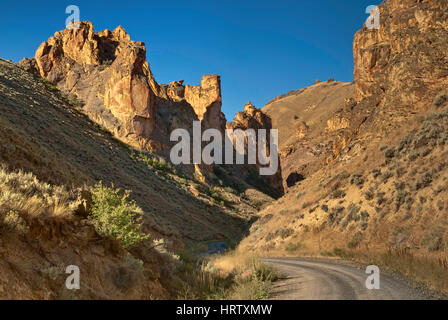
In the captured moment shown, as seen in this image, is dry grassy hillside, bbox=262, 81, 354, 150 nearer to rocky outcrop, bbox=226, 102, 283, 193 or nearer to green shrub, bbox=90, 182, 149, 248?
rocky outcrop, bbox=226, 102, 283, 193

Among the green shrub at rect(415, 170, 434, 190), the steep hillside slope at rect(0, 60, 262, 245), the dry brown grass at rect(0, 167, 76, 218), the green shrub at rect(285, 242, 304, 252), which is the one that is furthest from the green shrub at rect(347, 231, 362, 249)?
the dry brown grass at rect(0, 167, 76, 218)

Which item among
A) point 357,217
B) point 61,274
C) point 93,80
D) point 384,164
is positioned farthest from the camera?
point 93,80

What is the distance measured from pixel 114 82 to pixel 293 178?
50947 millimetres

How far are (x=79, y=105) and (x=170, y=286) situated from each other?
5086 centimetres

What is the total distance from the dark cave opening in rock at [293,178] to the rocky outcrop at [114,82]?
3181 cm

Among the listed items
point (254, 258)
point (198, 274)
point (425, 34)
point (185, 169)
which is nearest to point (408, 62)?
point (425, 34)

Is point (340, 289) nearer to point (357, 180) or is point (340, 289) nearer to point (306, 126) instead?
point (357, 180)

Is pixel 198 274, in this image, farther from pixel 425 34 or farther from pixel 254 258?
pixel 425 34

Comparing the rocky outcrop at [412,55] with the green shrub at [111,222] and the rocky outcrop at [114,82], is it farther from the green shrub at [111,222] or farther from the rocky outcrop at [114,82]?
the rocky outcrop at [114,82]

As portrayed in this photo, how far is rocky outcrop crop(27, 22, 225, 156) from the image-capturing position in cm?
5359

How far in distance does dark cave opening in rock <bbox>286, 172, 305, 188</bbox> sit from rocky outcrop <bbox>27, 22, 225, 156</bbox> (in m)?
31.8

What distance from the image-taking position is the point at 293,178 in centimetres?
8356

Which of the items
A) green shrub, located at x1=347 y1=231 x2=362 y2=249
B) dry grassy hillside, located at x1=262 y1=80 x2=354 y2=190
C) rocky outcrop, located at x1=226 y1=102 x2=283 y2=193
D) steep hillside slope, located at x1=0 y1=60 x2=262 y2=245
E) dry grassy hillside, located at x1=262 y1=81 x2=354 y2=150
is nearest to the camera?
green shrub, located at x1=347 y1=231 x2=362 y2=249

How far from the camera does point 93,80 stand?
57.8 meters
